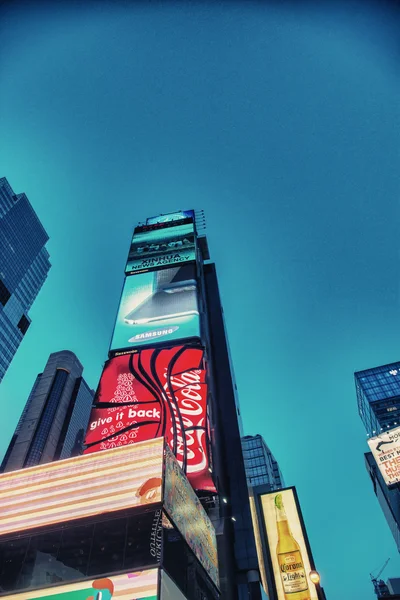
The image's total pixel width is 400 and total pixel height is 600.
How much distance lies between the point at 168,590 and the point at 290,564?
51.2 ft

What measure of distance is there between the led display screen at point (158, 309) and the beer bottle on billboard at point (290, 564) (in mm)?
12618

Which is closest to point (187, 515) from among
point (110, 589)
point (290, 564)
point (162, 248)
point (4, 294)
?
point (110, 589)

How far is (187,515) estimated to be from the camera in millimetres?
11352

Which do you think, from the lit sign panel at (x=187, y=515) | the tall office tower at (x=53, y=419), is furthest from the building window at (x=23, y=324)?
the lit sign panel at (x=187, y=515)

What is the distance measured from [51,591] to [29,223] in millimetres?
155675

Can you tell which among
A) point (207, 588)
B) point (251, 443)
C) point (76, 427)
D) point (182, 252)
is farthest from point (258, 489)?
point (76, 427)

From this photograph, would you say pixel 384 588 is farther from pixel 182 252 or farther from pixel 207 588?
pixel 207 588

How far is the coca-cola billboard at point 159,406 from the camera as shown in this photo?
19.5m

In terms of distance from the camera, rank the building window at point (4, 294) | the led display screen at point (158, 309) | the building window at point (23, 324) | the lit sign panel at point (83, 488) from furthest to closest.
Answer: the building window at point (23, 324)
the building window at point (4, 294)
the led display screen at point (158, 309)
the lit sign panel at point (83, 488)

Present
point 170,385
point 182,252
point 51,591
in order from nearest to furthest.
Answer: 1. point 51,591
2. point 170,385
3. point 182,252

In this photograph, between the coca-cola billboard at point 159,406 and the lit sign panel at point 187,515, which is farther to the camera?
the coca-cola billboard at point 159,406

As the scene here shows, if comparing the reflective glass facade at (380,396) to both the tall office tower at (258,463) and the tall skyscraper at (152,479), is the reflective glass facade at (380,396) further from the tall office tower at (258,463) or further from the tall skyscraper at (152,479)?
the tall skyscraper at (152,479)

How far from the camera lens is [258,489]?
26.5 m

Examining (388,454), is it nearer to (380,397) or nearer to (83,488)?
(83,488)
